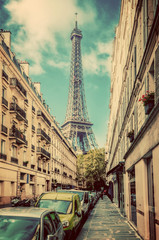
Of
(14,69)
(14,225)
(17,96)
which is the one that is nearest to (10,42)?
(14,69)

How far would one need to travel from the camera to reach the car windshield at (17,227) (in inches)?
208

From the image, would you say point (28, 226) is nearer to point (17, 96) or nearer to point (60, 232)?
point (60, 232)

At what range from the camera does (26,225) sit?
5617 millimetres

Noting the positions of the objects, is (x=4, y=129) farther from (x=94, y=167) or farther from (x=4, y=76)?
(x=94, y=167)

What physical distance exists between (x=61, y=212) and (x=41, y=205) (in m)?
0.83

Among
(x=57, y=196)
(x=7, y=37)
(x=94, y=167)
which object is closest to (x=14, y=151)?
(x=7, y=37)

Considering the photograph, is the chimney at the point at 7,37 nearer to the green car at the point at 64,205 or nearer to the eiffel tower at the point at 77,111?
the green car at the point at 64,205

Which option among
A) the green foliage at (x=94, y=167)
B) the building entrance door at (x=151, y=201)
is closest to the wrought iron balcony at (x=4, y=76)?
the building entrance door at (x=151, y=201)

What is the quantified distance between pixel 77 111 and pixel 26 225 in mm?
115388

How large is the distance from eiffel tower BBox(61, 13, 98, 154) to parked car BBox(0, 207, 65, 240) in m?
96.3

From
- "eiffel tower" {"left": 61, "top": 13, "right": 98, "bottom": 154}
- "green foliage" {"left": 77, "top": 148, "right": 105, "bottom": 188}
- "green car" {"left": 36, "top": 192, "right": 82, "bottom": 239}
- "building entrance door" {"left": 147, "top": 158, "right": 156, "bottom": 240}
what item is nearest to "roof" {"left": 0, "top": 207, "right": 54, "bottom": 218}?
"green car" {"left": 36, "top": 192, "right": 82, "bottom": 239}

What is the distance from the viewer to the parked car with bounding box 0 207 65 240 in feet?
17.6

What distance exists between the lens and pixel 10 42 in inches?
1309

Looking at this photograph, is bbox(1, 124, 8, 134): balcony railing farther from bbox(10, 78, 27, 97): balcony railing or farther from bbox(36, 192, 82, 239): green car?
bbox(36, 192, 82, 239): green car
